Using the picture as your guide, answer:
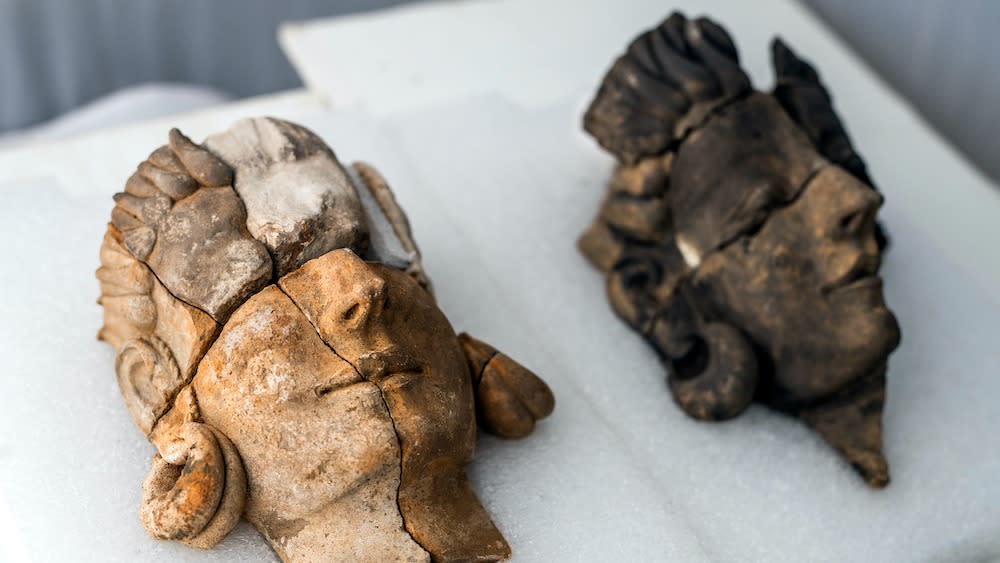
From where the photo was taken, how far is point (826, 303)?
206 centimetres

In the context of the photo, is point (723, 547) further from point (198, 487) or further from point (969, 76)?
point (969, 76)

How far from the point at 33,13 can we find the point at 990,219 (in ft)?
8.91

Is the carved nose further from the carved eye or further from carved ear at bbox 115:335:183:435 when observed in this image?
carved ear at bbox 115:335:183:435

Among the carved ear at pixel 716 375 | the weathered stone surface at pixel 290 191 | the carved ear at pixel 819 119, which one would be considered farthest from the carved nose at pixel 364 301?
the carved ear at pixel 819 119

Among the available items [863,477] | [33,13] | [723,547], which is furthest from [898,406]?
[33,13]

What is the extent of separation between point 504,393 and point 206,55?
212cm

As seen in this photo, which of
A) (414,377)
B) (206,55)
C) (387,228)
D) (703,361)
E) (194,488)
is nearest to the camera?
(194,488)

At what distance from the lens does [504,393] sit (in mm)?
1876

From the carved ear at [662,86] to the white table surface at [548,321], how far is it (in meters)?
0.31

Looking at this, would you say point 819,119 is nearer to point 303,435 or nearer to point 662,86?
point 662,86

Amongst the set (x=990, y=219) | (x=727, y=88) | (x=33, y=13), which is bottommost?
(x=33, y=13)

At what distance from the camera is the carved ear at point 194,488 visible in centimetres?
158

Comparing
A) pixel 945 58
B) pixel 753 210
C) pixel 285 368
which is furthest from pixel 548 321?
pixel 945 58

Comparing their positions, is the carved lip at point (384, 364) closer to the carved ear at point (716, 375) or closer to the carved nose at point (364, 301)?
the carved nose at point (364, 301)
